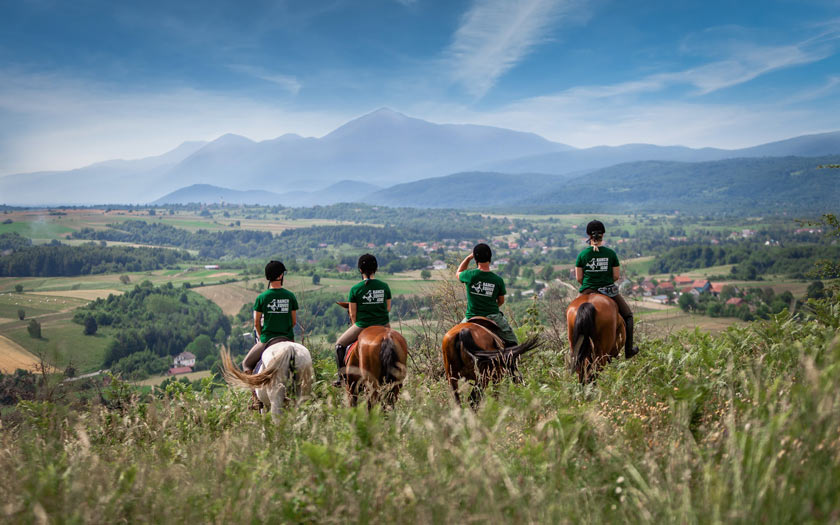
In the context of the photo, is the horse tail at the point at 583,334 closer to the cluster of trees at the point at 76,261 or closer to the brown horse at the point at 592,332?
the brown horse at the point at 592,332

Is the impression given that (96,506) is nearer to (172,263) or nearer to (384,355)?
(384,355)

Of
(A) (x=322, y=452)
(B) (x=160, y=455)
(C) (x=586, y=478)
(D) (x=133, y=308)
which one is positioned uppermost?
(A) (x=322, y=452)

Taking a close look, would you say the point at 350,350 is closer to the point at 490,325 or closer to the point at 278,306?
the point at 278,306

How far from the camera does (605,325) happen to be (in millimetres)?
7688

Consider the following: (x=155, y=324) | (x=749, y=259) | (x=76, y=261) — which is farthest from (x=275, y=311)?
(x=76, y=261)

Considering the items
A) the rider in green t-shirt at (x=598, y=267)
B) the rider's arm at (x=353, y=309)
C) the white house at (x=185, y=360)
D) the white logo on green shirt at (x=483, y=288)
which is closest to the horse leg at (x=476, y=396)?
the white logo on green shirt at (x=483, y=288)

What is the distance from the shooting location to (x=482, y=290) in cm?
754

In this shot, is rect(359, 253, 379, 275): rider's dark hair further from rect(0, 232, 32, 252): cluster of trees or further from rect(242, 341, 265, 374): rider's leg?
rect(0, 232, 32, 252): cluster of trees

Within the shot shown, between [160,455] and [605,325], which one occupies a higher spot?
[605,325]

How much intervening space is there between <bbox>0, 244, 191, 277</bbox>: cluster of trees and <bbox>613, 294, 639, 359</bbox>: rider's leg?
115 meters

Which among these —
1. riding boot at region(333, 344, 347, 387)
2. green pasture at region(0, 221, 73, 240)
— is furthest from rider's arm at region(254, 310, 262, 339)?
green pasture at region(0, 221, 73, 240)

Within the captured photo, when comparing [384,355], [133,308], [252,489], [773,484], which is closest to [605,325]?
[384,355]

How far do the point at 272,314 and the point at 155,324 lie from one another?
6107 centimetres

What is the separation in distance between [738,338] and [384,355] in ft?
18.6
